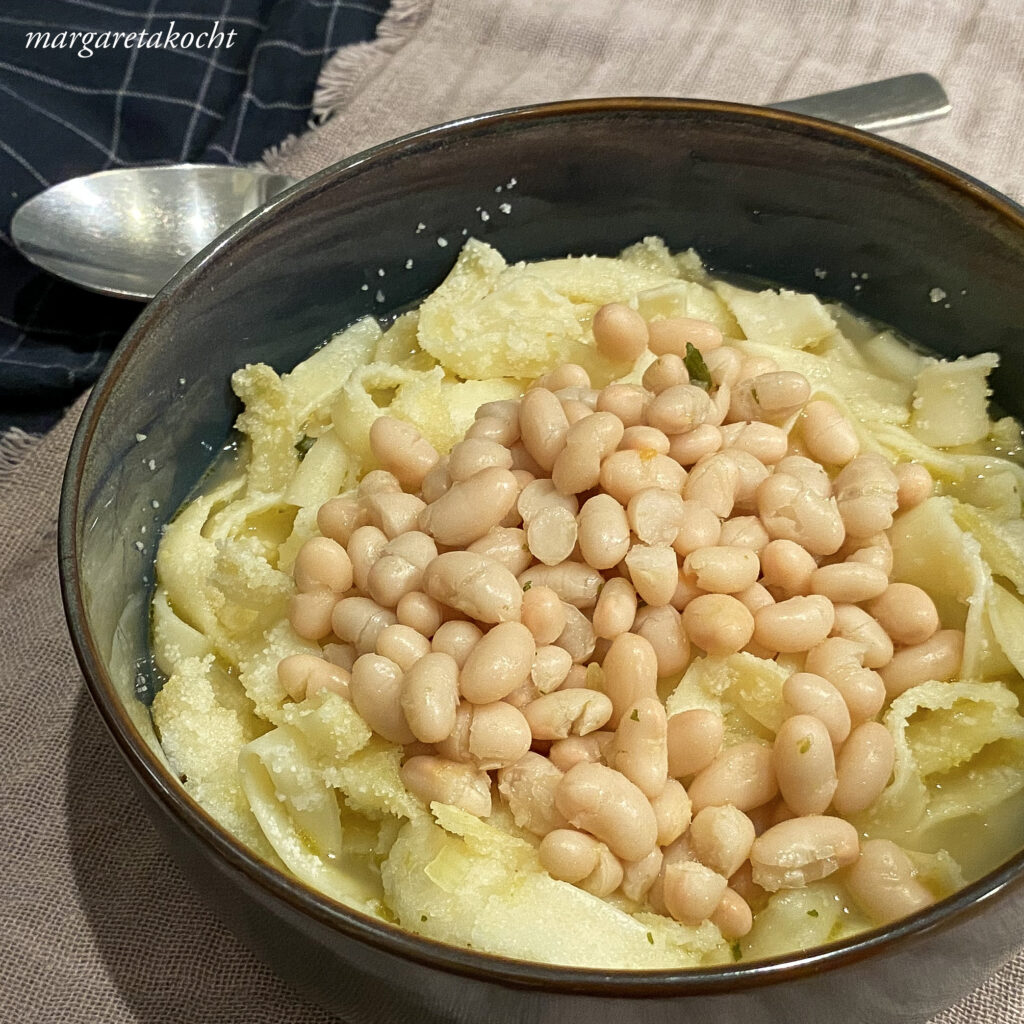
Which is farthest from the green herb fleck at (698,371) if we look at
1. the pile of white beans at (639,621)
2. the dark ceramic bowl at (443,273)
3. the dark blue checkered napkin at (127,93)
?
the dark blue checkered napkin at (127,93)

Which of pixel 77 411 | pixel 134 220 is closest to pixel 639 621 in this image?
pixel 77 411

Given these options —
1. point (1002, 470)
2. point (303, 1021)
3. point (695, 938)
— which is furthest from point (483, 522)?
point (1002, 470)

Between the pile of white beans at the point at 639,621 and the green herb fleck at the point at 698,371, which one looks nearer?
the pile of white beans at the point at 639,621

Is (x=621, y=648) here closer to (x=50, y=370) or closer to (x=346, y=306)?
(x=346, y=306)

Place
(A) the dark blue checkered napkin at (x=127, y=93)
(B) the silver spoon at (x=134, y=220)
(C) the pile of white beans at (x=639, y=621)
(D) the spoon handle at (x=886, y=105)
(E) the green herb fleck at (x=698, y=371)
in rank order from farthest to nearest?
(A) the dark blue checkered napkin at (x=127, y=93), (B) the silver spoon at (x=134, y=220), (D) the spoon handle at (x=886, y=105), (E) the green herb fleck at (x=698, y=371), (C) the pile of white beans at (x=639, y=621)

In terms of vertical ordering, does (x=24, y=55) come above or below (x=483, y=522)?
below

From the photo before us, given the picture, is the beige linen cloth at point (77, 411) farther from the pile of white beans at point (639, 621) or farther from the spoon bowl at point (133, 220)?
the pile of white beans at point (639, 621)
